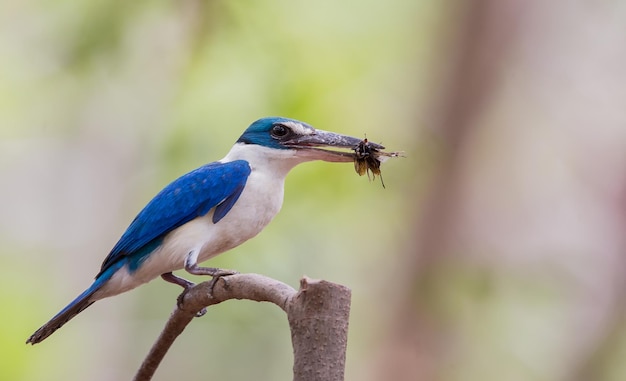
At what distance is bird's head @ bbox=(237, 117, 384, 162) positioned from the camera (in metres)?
3.33

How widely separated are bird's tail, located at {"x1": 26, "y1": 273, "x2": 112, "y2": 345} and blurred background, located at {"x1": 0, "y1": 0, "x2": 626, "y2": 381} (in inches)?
132

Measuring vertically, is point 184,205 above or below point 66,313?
above

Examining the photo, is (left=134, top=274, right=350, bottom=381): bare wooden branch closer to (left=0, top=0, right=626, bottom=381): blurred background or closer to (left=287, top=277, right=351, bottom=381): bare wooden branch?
(left=287, top=277, right=351, bottom=381): bare wooden branch

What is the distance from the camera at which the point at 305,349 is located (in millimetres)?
2109

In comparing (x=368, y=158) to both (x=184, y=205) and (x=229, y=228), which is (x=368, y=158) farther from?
(x=184, y=205)

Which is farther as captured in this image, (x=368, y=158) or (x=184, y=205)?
(x=184, y=205)

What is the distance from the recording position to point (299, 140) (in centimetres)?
355

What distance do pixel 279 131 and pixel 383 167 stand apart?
3.14 m

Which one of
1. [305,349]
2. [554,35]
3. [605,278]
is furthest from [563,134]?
[305,349]

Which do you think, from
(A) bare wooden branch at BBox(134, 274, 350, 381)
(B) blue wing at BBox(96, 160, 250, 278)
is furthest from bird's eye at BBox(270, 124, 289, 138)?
(A) bare wooden branch at BBox(134, 274, 350, 381)

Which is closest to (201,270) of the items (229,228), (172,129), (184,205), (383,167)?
(229,228)

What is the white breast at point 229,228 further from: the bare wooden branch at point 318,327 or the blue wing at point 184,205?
the bare wooden branch at point 318,327

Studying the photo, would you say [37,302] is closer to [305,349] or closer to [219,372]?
[219,372]

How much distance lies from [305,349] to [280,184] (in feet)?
5.19
